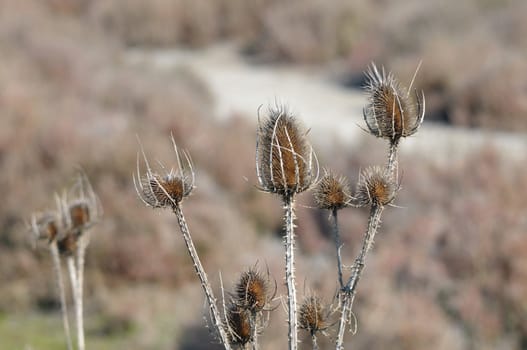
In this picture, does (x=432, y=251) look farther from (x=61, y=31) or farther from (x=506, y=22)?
(x=506, y=22)

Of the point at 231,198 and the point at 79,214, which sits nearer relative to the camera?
the point at 79,214

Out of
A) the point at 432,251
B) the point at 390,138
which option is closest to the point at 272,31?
the point at 432,251

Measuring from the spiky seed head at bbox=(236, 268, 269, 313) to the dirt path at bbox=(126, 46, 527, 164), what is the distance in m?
11.6

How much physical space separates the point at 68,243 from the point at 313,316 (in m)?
1.81

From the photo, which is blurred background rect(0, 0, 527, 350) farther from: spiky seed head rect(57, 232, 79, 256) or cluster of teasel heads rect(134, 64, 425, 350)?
cluster of teasel heads rect(134, 64, 425, 350)

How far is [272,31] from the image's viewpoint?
37.8m

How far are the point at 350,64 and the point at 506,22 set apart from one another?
5909 mm

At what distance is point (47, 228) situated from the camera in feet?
14.0

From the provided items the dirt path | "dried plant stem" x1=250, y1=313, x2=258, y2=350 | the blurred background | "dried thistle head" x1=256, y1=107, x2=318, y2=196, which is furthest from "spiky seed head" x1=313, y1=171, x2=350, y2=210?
the dirt path

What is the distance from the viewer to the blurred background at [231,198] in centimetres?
1377

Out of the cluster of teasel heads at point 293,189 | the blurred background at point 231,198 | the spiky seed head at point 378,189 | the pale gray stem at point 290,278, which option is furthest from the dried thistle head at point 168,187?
the blurred background at point 231,198

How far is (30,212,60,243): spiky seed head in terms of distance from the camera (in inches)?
166

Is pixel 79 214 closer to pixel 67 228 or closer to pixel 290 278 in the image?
pixel 67 228

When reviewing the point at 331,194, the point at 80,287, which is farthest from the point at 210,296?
the point at 80,287
